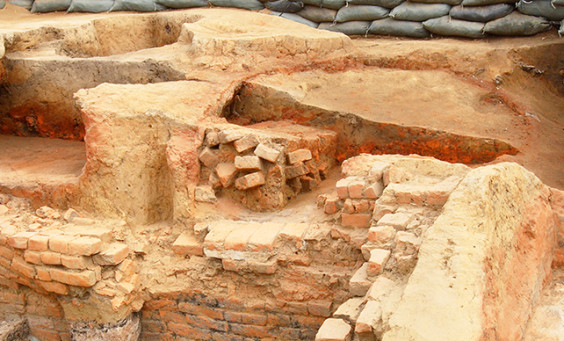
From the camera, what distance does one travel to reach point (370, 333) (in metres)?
2.98

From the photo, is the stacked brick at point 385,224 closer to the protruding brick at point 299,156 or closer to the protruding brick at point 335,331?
the protruding brick at point 335,331

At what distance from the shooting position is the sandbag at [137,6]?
8.47m

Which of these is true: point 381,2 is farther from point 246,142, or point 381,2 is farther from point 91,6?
point 91,6

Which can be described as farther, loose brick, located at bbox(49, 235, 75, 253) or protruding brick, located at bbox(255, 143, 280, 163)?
protruding brick, located at bbox(255, 143, 280, 163)

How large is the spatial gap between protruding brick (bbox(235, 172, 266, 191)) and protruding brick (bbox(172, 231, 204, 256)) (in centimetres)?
53

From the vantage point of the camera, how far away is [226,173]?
186 inches

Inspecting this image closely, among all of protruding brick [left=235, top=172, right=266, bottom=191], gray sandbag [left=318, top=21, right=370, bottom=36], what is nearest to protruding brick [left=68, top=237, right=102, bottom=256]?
protruding brick [left=235, top=172, right=266, bottom=191]

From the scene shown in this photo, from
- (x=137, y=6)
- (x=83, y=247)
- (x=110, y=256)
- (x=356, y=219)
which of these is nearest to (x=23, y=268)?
(x=83, y=247)

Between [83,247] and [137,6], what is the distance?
4.96 metres

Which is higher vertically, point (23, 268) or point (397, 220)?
point (397, 220)

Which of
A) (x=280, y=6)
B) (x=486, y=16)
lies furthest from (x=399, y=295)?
(x=280, y=6)

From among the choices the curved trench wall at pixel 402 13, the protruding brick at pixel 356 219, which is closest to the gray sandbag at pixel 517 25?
the curved trench wall at pixel 402 13

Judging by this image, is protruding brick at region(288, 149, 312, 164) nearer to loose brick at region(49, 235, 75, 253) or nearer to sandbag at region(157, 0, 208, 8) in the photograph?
loose brick at region(49, 235, 75, 253)

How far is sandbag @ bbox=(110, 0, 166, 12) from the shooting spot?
27.8 feet
